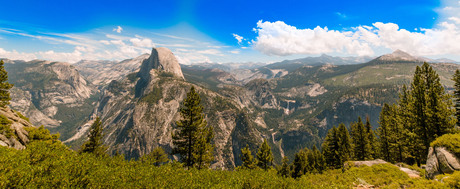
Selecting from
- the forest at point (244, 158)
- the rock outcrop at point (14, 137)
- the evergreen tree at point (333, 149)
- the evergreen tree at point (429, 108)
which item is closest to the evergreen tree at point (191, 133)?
the forest at point (244, 158)

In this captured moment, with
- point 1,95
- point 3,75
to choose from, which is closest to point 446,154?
point 1,95

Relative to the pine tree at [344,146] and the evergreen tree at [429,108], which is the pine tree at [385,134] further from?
the evergreen tree at [429,108]

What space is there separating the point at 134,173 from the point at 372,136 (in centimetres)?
6377

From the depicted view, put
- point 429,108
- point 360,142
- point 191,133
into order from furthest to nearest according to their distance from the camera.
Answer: point 360,142 < point 191,133 < point 429,108

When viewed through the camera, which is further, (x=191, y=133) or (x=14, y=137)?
(x=191, y=133)

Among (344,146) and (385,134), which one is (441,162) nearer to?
(385,134)

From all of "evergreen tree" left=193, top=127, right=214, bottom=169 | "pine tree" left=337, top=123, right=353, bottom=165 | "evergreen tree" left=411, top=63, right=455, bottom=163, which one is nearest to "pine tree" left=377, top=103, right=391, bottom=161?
"pine tree" left=337, top=123, right=353, bottom=165

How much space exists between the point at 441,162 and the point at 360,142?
1377 inches

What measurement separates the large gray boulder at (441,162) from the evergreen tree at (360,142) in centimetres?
3171

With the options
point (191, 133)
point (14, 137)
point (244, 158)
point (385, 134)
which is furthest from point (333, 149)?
point (14, 137)

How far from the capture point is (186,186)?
974 centimetres

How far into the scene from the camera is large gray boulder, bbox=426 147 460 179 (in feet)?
53.1

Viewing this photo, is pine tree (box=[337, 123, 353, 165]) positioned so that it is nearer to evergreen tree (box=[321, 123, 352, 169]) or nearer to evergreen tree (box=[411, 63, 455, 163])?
evergreen tree (box=[321, 123, 352, 169])

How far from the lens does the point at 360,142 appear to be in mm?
48094
